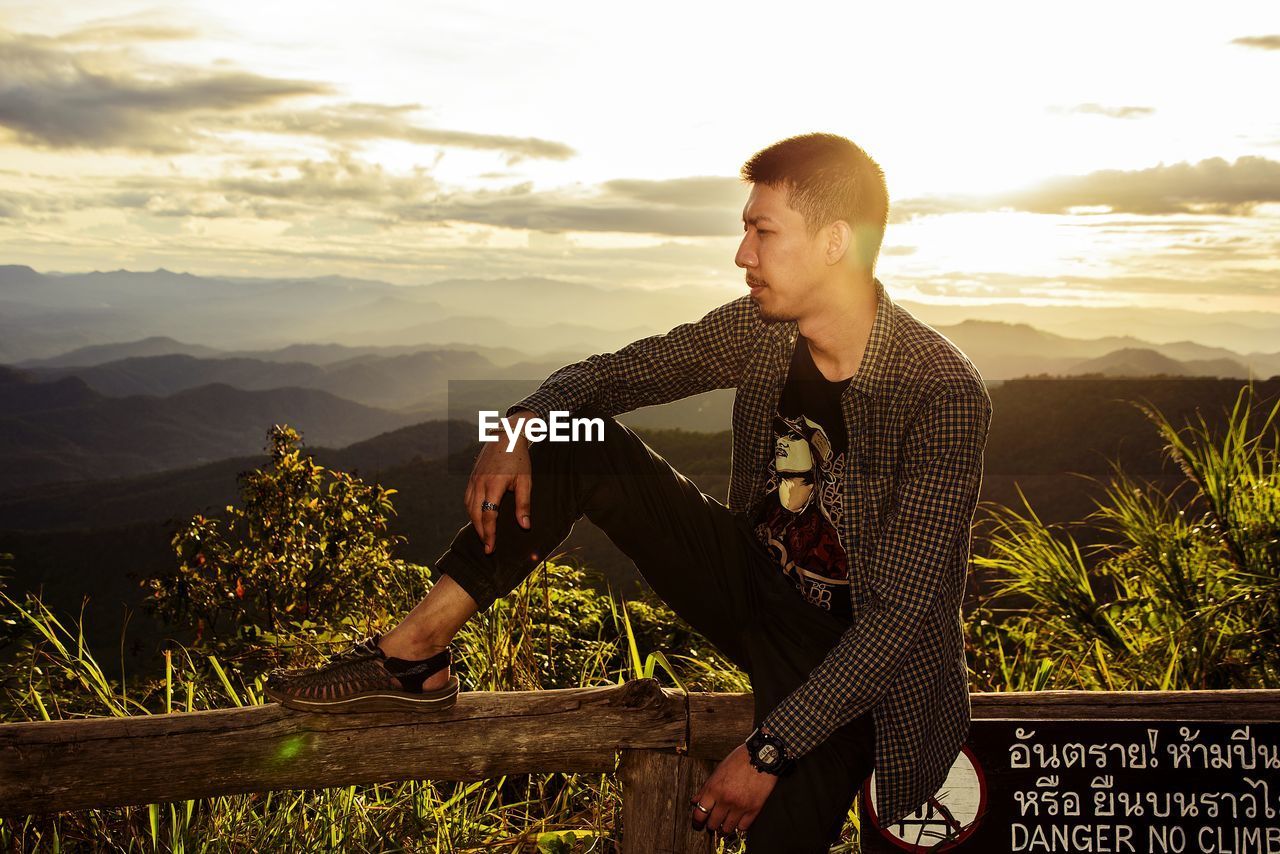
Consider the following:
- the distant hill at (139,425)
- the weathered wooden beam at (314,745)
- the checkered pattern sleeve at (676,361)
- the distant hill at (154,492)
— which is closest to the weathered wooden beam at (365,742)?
the weathered wooden beam at (314,745)

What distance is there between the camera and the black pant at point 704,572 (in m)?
2.07

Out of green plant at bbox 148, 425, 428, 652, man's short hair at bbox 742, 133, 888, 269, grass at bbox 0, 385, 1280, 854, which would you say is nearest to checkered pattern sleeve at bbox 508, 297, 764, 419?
man's short hair at bbox 742, 133, 888, 269

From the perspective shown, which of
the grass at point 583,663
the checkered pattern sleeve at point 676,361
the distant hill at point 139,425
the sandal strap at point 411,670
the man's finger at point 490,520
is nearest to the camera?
the man's finger at point 490,520

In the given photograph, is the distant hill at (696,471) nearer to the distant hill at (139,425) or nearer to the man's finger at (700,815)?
the man's finger at (700,815)

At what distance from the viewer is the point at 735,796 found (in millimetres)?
1981

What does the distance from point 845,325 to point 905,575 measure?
0.66m

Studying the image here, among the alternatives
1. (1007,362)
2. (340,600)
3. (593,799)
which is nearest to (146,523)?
(340,600)

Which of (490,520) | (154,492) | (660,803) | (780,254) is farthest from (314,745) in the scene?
(154,492)

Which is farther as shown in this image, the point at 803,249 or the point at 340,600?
the point at 340,600

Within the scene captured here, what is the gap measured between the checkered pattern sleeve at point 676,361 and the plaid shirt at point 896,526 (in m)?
0.01

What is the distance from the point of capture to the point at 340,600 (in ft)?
→ 20.6

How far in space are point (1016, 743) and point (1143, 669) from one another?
1.46 meters

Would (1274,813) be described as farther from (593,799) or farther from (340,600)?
(340,600)

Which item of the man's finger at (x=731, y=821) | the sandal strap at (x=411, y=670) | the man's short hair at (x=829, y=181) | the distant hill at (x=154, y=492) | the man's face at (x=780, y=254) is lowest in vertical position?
the distant hill at (x=154, y=492)
